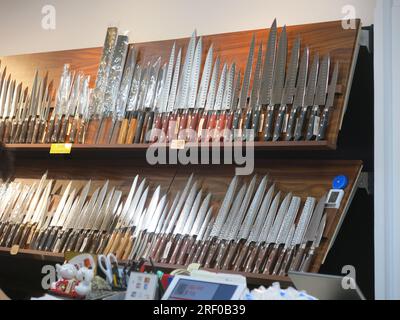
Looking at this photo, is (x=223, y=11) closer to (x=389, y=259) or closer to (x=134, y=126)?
(x=134, y=126)

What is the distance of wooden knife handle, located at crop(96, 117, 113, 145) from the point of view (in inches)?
129

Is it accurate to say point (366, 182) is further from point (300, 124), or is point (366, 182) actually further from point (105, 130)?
point (105, 130)

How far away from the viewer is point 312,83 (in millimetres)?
2812

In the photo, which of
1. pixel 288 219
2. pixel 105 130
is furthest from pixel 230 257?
pixel 105 130

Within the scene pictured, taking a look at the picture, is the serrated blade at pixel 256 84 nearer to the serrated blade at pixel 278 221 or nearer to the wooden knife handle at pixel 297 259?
the serrated blade at pixel 278 221

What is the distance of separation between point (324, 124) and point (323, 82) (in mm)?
221

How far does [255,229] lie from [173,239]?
425mm

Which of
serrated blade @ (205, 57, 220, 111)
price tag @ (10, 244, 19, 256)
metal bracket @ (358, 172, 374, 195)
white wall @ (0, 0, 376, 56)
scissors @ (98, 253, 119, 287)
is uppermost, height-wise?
white wall @ (0, 0, 376, 56)

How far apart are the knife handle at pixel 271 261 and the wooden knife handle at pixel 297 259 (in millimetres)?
90

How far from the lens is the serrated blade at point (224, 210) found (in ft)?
9.39

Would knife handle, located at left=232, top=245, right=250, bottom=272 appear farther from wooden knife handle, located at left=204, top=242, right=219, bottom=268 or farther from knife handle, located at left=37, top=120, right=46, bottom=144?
knife handle, located at left=37, top=120, right=46, bottom=144

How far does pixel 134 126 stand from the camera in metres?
3.20

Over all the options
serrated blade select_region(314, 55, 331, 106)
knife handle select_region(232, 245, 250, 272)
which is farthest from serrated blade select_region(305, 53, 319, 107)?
knife handle select_region(232, 245, 250, 272)

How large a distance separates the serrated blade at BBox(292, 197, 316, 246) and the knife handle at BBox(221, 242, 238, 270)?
0.94 feet
